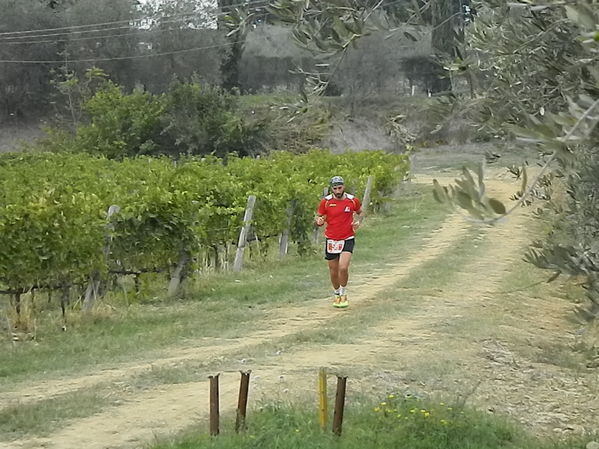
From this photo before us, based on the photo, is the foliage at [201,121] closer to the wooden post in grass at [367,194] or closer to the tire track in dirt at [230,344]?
the wooden post in grass at [367,194]

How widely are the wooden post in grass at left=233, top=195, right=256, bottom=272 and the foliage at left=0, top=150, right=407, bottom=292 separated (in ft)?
0.43

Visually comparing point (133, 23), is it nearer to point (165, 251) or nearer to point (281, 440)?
point (165, 251)

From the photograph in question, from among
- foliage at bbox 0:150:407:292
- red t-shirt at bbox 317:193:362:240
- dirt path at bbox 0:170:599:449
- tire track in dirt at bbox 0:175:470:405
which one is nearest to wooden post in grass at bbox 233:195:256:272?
foliage at bbox 0:150:407:292

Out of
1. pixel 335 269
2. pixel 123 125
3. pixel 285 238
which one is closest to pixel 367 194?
pixel 285 238

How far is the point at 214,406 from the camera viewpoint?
6156 mm

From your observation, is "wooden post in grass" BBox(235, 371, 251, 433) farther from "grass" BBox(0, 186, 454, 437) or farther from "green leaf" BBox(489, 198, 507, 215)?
"green leaf" BBox(489, 198, 507, 215)

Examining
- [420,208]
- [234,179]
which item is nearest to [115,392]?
[234,179]

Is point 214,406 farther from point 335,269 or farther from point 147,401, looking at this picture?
point 335,269

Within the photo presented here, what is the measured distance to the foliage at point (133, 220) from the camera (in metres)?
10.6

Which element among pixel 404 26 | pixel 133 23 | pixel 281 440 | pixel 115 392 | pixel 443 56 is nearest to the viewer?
pixel 404 26

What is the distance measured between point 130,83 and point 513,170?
4039 cm

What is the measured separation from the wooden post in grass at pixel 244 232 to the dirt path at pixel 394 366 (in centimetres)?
272

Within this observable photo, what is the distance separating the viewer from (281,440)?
617 centimetres

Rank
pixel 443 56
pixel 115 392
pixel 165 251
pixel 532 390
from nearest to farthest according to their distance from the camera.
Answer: pixel 443 56 → pixel 115 392 → pixel 532 390 → pixel 165 251
